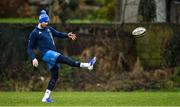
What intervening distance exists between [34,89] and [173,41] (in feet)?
15.0

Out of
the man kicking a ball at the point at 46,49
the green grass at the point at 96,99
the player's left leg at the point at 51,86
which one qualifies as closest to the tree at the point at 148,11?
the green grass at the point at 96,99

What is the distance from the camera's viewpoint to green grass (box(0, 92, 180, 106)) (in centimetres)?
1684

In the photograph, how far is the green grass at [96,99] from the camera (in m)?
16.8

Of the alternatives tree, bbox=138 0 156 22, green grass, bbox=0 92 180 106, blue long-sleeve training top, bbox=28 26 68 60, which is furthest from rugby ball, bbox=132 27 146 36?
blue long-sleeve training top, bbox=28 26 68 60

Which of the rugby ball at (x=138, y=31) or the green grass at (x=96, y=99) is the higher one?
the rugby ball at (x=138, y=31)

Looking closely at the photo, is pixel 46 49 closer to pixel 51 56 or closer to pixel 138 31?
pixel 51 56

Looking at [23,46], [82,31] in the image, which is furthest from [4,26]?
[82,31]

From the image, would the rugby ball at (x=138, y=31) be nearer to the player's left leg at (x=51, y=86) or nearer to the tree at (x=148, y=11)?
Answer: the tree at (x=148, y=11)

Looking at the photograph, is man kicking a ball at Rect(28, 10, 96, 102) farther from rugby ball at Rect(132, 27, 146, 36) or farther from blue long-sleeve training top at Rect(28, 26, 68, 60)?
rugby ball at Rect(132, 27, 146, 36)

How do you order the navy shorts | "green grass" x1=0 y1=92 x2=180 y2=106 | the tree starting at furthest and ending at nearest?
the tree < the navy shorts < "green grass" x1=0 y1=92 x2=180 y2=106

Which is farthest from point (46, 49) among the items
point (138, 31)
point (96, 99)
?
point (138, 31)

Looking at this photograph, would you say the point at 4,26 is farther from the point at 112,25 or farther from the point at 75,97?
the point at 75,97

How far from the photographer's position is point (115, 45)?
23.2 meters

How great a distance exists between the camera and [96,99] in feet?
58.5
